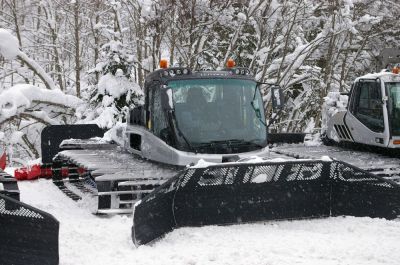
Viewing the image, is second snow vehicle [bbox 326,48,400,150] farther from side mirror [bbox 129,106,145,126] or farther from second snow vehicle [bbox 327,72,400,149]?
side mirror [bbox 129,106,145,126]

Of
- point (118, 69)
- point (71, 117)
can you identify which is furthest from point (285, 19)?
point (71, 117)

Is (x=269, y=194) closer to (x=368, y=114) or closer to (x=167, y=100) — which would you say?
(x=167, y=100)

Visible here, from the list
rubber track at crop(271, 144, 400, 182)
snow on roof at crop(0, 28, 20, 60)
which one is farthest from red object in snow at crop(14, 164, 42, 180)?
snow on roof at crop(0, 28, 20, 60)

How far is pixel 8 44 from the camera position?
1655cm

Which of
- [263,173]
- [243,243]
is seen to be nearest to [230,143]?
[263,173]

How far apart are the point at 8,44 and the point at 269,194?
36.8 ft

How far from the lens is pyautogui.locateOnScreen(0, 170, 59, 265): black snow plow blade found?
562cm

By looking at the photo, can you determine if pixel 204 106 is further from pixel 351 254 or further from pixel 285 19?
pixel 285 19

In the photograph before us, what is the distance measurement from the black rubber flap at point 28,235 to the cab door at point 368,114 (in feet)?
21.1

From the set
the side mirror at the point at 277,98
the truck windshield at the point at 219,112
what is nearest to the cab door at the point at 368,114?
the side mirror at the point at 277,98

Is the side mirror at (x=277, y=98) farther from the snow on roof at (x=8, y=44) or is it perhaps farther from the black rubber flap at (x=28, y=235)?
the snow on roof at (x=8, y=44)

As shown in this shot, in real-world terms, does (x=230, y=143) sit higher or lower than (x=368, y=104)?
lower

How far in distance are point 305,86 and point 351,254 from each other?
1586 centimetres

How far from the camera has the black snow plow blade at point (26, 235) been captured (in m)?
5.62
